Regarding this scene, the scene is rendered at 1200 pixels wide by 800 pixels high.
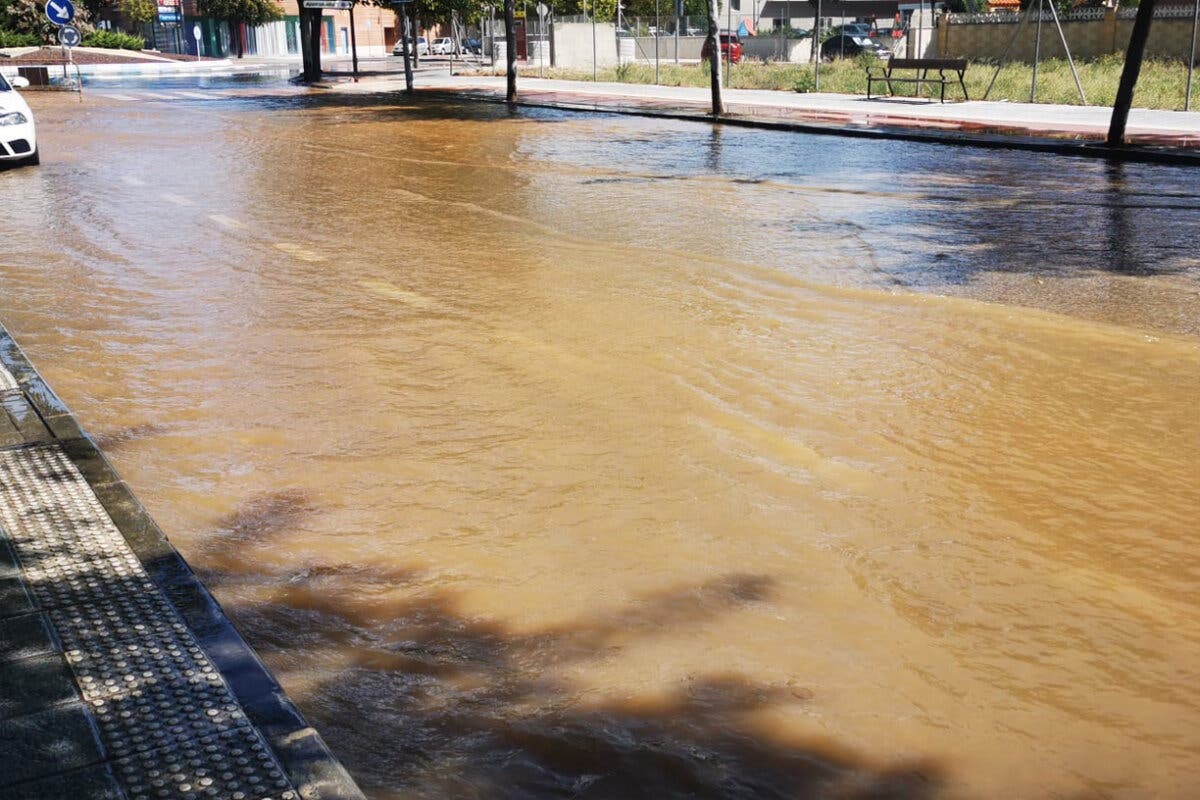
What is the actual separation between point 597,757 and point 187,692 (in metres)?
1.20

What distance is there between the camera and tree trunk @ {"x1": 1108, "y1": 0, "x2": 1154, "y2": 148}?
1816cm

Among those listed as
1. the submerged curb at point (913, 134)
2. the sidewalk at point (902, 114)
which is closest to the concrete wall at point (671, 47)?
the sidewalk at point (902, 114)

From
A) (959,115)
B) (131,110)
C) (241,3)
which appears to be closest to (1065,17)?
(959,115)

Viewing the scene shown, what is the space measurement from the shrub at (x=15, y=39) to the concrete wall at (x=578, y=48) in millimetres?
27120

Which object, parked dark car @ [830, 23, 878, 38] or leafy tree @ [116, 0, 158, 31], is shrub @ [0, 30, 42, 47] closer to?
leafy tree @ [116, 0, 158, 31]

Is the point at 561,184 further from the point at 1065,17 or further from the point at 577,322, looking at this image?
the point at 1065,17

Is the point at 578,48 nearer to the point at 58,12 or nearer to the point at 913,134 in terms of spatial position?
the point at 58,12

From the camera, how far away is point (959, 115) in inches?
976

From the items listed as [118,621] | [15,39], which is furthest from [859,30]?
[118,621]

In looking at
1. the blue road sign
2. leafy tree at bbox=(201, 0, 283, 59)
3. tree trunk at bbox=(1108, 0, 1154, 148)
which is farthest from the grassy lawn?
leafy tree at bbox=(201, 0, 283, 59)

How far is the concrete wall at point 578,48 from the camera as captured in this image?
52156mm

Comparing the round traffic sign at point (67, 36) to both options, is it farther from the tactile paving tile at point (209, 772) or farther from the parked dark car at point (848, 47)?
the tactile paving tile at point (209, 772)

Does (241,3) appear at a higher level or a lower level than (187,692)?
higher

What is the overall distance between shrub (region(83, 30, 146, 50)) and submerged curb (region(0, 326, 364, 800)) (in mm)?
68541
